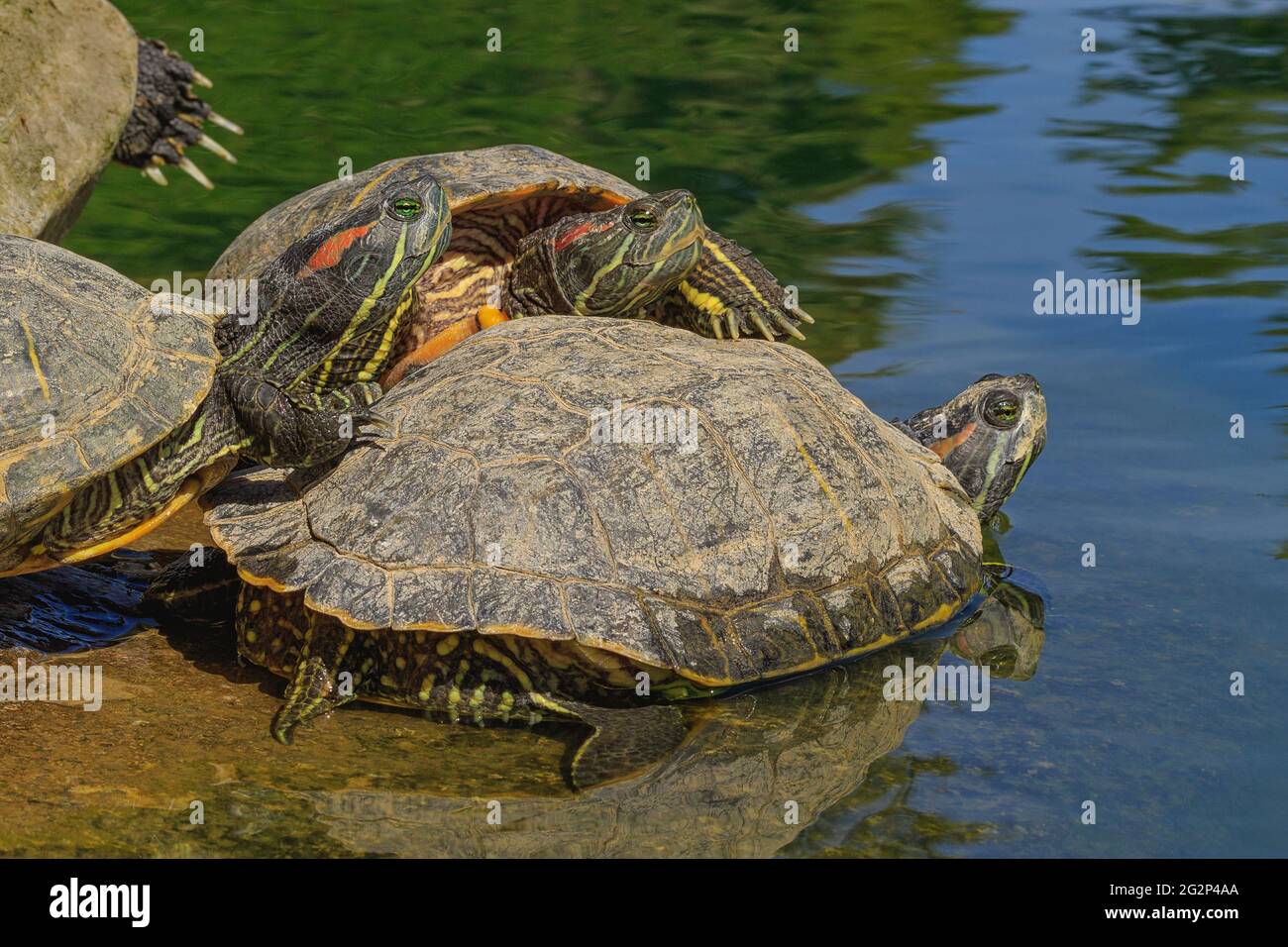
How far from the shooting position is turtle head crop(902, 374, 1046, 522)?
7.19m

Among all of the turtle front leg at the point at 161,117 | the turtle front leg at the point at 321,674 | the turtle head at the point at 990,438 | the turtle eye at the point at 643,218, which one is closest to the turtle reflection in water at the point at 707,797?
the turtle front leg at the point at 321,674

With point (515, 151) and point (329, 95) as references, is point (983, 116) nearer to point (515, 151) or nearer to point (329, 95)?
point (329, 95)

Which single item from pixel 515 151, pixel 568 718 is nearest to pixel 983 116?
pixel 515 151

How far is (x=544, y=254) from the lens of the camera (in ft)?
22.3

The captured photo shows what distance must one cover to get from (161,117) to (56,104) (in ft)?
6.36

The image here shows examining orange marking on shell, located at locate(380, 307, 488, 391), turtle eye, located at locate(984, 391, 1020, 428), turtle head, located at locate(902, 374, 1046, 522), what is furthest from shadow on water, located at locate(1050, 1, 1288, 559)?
orange marking on shell, located at locate(380, 307, 488, 391)

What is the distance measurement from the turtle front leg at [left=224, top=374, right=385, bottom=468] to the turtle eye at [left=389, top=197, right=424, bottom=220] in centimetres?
83

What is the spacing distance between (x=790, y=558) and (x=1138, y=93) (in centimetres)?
1228

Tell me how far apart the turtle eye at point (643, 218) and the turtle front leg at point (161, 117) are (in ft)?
19.1

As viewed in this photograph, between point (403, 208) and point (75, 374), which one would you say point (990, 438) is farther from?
point (75, 374)

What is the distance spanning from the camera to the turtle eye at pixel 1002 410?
7.23 meters

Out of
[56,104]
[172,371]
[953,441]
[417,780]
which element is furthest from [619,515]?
[56,104]

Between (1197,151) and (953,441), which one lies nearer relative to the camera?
(953,441)

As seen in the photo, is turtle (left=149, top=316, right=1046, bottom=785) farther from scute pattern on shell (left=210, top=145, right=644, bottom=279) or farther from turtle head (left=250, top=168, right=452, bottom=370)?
scute pattern on shell (left=210, top=145, right=644, bottom=279)
